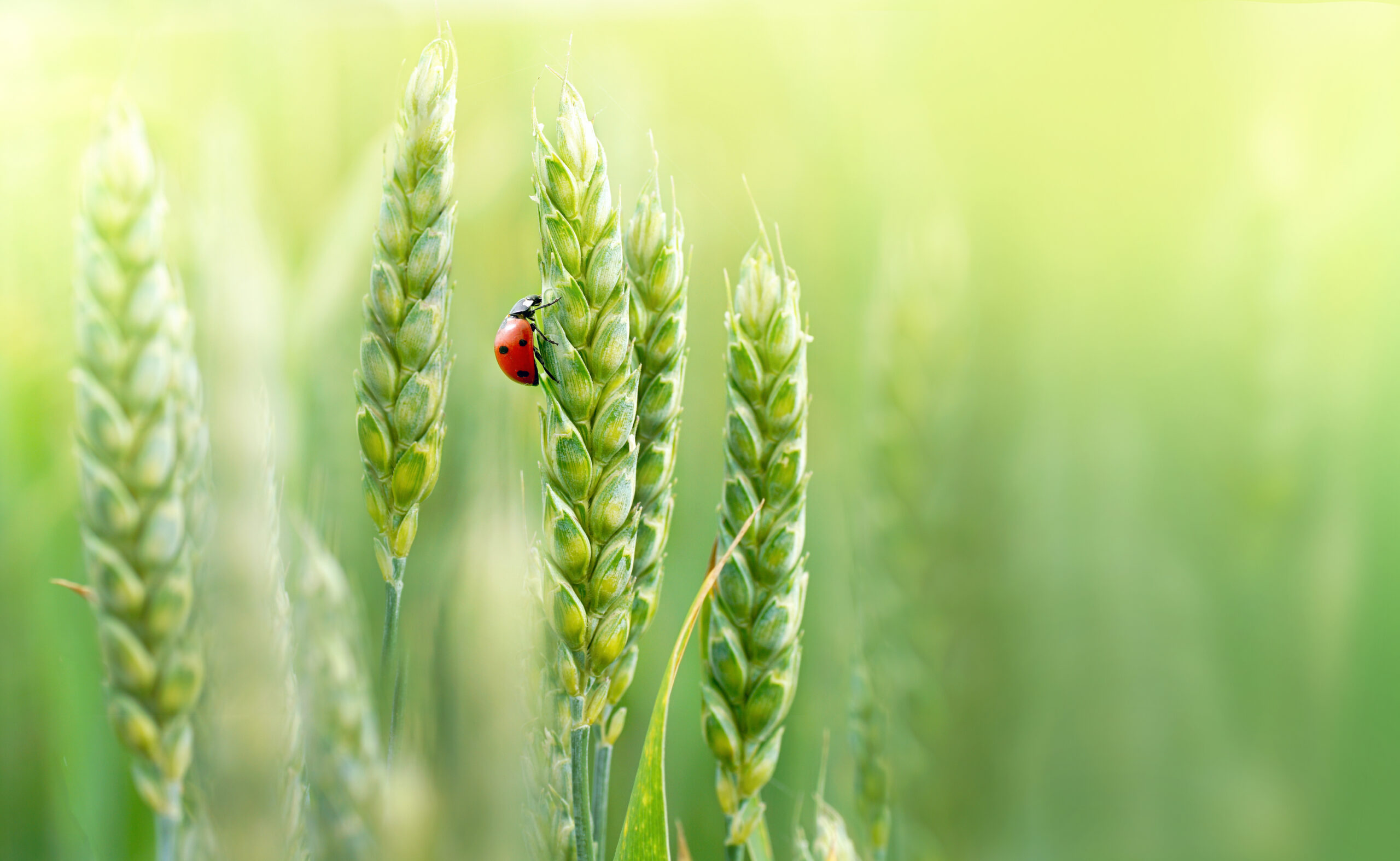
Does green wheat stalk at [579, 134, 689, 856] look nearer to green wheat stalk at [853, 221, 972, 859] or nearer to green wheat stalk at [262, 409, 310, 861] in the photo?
green wheat stalk at [262, 409, 310, 861]

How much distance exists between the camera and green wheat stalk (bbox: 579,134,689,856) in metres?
0.33

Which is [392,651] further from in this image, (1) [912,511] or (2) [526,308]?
(1) [912,511]

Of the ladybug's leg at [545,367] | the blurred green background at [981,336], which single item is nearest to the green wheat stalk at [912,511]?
the blurred green background at [981,336]

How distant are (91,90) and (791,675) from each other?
0.51m

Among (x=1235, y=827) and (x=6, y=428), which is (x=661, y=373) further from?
(x=1235, y=827)

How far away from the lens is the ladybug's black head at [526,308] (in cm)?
40

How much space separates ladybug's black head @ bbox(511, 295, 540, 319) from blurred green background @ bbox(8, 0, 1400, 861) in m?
0.07

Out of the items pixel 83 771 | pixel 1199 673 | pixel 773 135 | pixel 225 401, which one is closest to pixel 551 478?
pixel 225 401

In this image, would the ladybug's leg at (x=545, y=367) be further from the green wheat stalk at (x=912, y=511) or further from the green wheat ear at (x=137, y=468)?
the green wheat stalk at (x=912, y=511)

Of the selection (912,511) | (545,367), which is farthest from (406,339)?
(912,511)

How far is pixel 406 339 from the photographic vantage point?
0.32 m

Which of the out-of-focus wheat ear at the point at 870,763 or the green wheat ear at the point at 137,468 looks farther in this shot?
the out-of-focus wheat ear at the point at 870,763

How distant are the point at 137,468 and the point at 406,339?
104mm

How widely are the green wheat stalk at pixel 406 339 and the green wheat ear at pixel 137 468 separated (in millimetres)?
67
